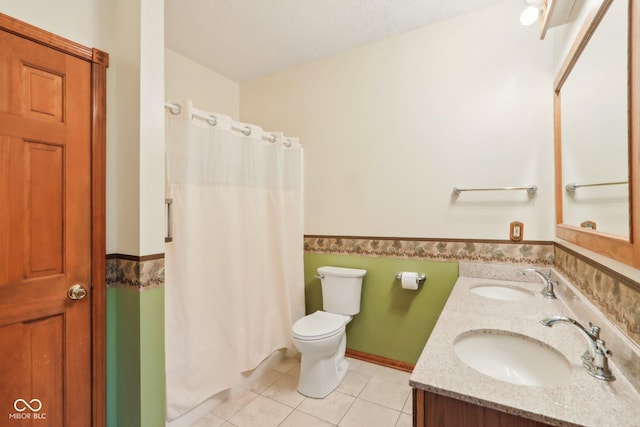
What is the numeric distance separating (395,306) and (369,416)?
0.78 meters

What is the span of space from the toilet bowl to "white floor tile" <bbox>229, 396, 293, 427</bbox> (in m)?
0.20

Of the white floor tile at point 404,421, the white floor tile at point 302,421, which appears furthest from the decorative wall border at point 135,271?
the white floor tile at point 404,421

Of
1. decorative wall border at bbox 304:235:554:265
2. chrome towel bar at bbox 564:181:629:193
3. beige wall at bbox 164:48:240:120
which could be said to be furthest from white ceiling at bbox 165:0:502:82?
decorative wall border at bbox 304:235:554:265

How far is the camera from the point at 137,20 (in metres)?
1.35

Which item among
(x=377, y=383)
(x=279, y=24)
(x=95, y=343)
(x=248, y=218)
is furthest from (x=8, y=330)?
(x=279, y=24)

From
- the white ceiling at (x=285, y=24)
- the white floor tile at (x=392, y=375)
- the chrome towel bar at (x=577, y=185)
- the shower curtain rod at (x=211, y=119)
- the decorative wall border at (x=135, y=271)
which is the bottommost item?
the white floor tile at (x=392, y=375)

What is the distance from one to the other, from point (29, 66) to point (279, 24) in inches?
59.4

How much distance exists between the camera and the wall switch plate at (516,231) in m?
1.84

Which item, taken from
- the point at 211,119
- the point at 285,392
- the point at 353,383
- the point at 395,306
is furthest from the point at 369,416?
the point at 211,119

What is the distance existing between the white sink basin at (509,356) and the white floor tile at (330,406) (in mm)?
1037

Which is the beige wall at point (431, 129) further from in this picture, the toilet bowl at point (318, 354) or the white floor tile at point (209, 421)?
the white floor tile at point (209, 421)

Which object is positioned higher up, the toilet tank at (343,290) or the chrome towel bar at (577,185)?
the chrome towel bar at (577,185)

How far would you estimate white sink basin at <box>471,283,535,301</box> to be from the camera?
5.57 ft

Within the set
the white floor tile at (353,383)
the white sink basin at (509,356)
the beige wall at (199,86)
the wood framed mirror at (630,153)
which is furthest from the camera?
the beige wall at (199,86)
